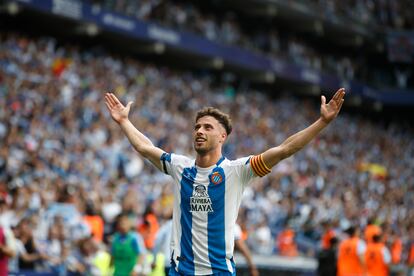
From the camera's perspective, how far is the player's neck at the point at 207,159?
5.78 meters

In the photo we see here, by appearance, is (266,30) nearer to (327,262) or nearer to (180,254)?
(327,262)

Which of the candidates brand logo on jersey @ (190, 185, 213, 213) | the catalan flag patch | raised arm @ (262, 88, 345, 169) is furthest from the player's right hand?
raised arm @ (262, 88, 345, 169)

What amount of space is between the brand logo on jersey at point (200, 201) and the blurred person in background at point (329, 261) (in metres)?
7.11

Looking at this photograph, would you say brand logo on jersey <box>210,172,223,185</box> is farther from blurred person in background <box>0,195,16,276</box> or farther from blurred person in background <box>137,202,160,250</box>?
blurred person in background <box>137,202,160,250</box>

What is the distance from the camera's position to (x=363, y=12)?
133ft

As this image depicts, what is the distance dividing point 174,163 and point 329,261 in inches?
278

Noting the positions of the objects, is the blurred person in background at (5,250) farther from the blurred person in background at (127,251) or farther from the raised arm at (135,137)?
the raised arm at (135,137)

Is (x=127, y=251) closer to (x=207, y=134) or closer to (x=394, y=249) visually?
(x=207, y=134)

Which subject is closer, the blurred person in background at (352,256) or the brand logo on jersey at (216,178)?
the brand logo on jersey at (216,178)

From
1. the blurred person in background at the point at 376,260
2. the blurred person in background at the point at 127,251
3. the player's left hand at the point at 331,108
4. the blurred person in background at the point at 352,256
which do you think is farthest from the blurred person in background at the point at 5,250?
the blurred person in background at the point at 376,260

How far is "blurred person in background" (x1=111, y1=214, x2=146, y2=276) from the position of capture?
9727mm

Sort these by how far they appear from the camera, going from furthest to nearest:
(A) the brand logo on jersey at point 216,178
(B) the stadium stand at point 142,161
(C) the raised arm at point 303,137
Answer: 1. (B) the stadium stand at point 142,161
2. (A) the brand logo on jersey at point 216,178
3. (C) the raised arm at point 303,137

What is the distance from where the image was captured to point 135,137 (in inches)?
241

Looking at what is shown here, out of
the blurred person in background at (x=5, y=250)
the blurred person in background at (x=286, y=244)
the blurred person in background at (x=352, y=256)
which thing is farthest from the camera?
the blurred person in background at (x=286, y=244)
